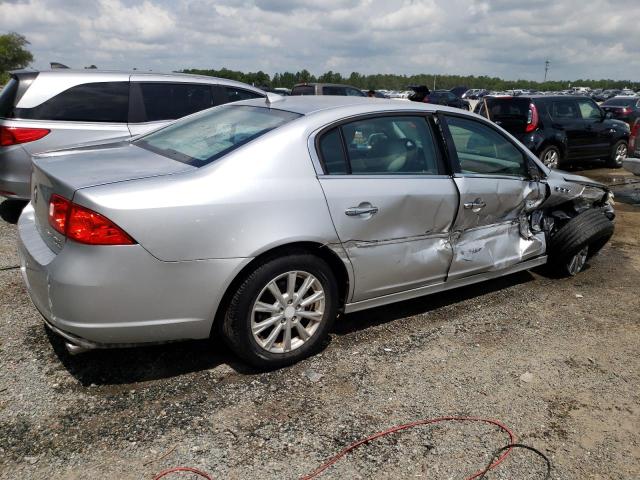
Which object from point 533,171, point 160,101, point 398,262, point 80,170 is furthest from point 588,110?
point 80,170

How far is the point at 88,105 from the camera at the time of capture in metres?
5.96

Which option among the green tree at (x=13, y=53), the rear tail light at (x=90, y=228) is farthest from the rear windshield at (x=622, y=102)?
the green tree at (x=13, y=53)

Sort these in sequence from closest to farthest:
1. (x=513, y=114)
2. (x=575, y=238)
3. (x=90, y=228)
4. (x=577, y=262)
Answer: (x=90, y=228)
(x=575, y=238)
(x=577, y=262)
(x=513, y=114)

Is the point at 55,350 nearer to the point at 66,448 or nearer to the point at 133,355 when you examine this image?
the point at 133,355

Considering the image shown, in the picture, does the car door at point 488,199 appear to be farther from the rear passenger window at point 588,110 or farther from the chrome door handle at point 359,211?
the rear passenger window at point 588,110

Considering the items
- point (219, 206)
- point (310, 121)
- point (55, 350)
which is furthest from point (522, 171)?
point (55, 350)

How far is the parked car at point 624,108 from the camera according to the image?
19609 millimetres

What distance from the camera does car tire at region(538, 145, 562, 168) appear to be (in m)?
10.8

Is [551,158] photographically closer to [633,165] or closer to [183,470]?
[633,165]

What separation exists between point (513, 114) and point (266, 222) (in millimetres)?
9139

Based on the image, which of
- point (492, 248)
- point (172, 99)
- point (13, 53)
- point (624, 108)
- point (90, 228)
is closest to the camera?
point (90, 228)

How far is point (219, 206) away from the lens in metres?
2.88

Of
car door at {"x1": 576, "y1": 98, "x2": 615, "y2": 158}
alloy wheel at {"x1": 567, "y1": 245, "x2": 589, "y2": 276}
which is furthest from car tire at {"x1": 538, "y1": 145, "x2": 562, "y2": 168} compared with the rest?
alloy wheel at {"x1": 567, "y1": 245, "x2": 589, "y2": 276}

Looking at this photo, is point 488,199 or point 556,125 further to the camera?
point 556,125
